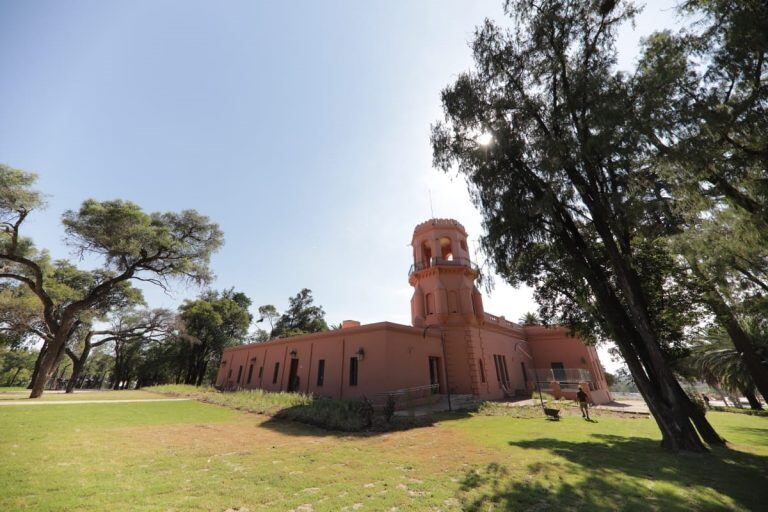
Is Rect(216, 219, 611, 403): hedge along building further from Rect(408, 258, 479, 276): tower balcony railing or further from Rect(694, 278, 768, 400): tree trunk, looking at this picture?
Rect(694, 278, 768, 400): tree trunk

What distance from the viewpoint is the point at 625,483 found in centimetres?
531

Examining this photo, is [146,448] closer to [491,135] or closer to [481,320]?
[491,135]

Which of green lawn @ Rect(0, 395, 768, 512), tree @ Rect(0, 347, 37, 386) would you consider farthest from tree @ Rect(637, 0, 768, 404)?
tree @ Rect(0, 347, 37, 386)

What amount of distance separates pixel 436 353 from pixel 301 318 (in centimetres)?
3284

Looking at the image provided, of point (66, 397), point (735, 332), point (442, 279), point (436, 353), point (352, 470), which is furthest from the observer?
point (442, 279)

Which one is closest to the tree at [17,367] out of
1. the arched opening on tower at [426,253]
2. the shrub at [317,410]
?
the shrub at [317,410]

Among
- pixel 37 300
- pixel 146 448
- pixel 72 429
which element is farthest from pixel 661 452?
pixel 37 300

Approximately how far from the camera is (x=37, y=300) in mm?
21703

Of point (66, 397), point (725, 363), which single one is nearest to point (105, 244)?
point (66, 397)

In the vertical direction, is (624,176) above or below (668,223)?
above

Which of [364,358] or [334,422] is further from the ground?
[364,358]

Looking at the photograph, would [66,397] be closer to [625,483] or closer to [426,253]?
[426,253]

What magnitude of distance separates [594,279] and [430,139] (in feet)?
24.5

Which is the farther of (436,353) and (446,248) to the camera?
(446,248)
